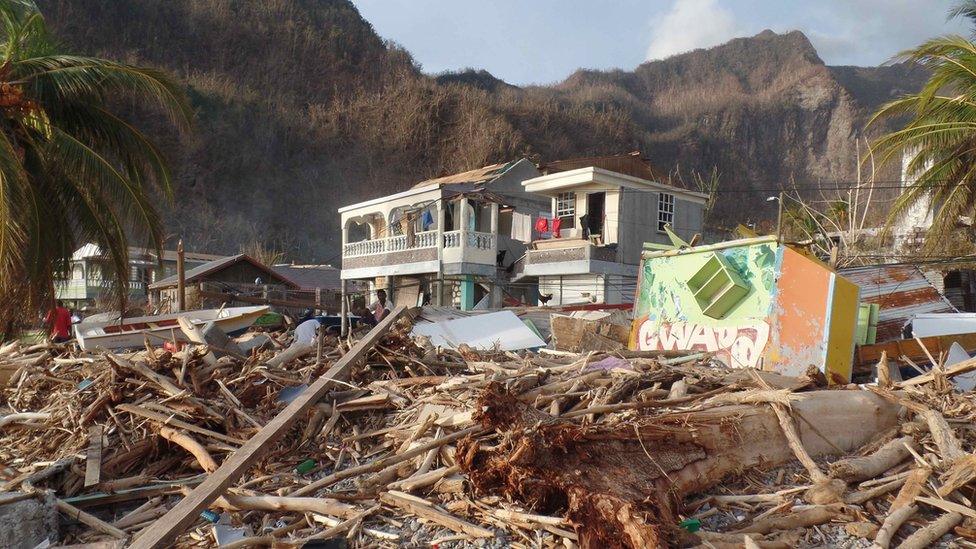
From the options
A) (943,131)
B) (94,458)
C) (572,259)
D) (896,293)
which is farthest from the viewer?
(572,259)

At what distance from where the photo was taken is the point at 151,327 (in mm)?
12727

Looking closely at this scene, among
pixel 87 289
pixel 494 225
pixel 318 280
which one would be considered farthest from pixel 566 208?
pixel 87 289

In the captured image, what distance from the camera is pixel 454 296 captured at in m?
27.0

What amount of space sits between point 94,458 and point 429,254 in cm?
2144

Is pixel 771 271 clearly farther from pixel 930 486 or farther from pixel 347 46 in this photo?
pixel 347 46

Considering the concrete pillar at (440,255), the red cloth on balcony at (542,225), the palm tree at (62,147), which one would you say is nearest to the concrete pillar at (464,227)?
the concrete pillar at (440,255)

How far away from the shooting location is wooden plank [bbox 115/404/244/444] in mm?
5527

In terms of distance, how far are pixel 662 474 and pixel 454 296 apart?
23140 millimetres

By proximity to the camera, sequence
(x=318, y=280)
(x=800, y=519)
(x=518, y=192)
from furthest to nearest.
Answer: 1. (x=318, y=280)
2. (x=518, y=192)
3. (x=800, y=519)

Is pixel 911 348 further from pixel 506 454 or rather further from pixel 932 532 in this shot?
pixel 506 454

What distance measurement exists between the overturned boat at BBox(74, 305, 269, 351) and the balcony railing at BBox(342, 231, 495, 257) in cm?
1266

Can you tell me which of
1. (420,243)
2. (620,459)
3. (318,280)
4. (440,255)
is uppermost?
(420,243)

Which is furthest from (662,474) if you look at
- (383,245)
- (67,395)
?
(383,245)

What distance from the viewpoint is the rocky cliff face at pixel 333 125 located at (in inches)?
1864
